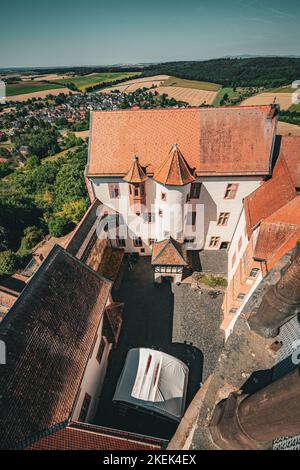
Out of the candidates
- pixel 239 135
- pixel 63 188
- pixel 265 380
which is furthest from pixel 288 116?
pixel 265 380

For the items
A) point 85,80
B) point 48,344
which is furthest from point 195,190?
point 85,80

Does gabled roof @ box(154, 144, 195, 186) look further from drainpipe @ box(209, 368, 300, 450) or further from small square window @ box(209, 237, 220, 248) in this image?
drainpipe @ box(209, 368, 300, 450)

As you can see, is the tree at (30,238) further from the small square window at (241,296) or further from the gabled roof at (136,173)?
the small square window at (241,296)

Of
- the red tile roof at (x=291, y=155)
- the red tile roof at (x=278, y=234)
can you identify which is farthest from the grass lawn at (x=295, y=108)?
the red tile roof at (x=278, y=234)

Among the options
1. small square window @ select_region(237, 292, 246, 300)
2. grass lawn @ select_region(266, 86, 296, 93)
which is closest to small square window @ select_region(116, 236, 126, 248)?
small square window @ select_region(237, 292, 246, 300)

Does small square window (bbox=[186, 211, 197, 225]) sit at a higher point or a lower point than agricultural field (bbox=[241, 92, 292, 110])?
lower
